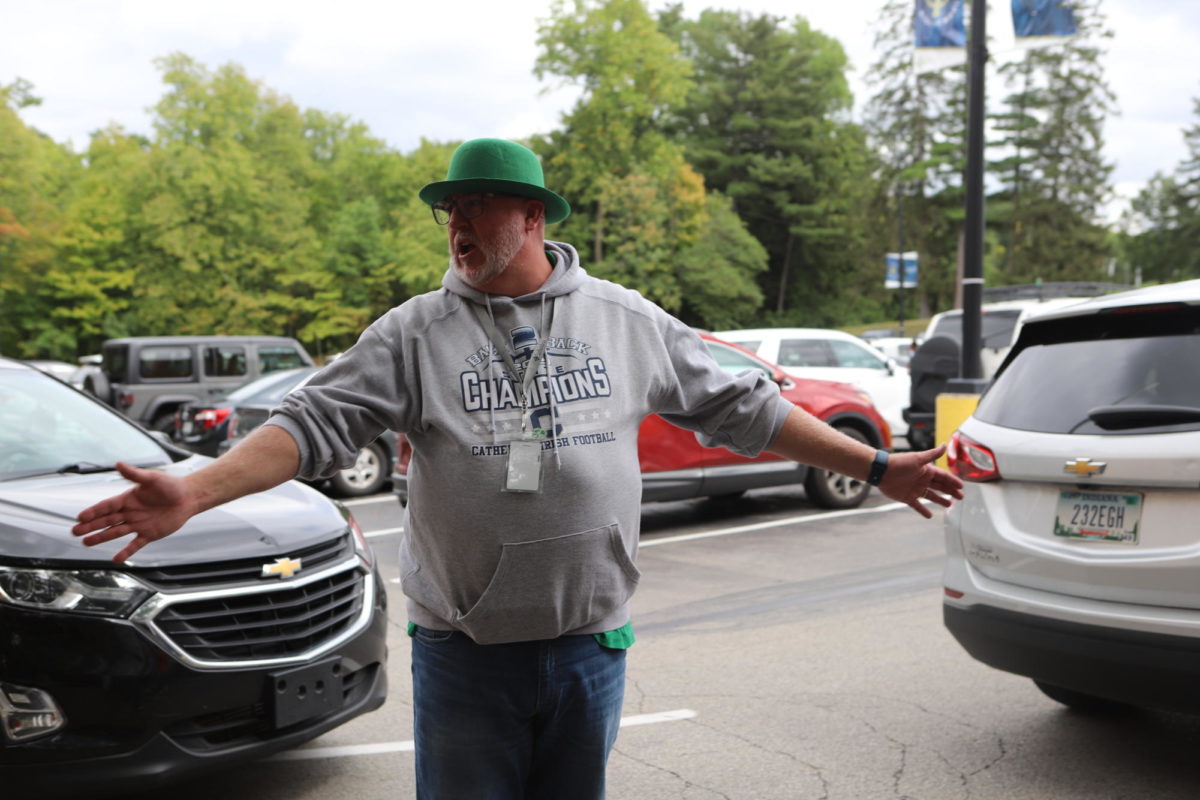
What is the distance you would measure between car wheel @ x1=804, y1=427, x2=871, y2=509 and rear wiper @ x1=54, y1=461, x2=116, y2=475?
23.4ft

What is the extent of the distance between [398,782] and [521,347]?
2.49 meters

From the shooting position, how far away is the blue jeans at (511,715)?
92.5 inches

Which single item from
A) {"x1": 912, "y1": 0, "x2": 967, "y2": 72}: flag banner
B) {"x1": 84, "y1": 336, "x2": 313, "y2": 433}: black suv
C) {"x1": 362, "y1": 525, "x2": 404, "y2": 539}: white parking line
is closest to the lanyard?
{"x1": 362, "y1": 525, "x2": 404, "y2": 539}: white parking line

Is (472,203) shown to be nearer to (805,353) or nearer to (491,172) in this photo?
(491,172)

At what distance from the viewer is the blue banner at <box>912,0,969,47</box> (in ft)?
35.0

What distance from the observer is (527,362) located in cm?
234

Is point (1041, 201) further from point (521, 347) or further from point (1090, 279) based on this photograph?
point (521, 347)

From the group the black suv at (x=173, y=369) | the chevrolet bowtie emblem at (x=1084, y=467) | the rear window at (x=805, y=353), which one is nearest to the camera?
the chevrolet bowtie emblem at (x=1084, y=467)

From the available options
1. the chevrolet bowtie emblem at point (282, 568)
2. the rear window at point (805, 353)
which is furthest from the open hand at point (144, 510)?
the rear window at point (805, 353)

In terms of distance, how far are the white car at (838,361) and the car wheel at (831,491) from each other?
13.8 ft

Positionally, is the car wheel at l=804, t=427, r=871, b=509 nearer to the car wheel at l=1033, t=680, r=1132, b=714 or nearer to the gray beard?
the car wheel at l=1033, t=680, r=1132, b=714

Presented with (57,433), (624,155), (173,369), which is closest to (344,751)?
(57,433)

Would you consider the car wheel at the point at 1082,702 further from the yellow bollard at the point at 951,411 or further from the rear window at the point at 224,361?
the rear window at the point at 224,361

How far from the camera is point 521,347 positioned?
92.8 inches
